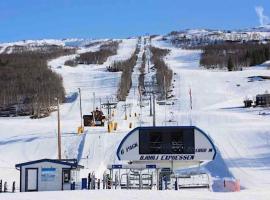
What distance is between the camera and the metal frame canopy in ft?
87.2

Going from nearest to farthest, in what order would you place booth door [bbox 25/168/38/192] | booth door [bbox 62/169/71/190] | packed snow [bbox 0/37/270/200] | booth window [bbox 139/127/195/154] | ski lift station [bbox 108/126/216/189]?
packed snow [bbox 0/37/270/200]
booth door [bbox 25/168/38/192]
booth door [bbox 62/169/71/190]
ski lift station [bbox 108/126/216/189]
booth window [bbox 139/127/195/154]

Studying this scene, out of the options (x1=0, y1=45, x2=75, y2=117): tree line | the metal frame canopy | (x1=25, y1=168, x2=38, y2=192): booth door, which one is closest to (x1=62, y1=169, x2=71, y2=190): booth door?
(x1=25, y1=168, x2=38, y2=192): booth door

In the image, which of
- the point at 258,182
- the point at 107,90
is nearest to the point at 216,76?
the point at 107,90

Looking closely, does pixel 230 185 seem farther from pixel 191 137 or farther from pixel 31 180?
pixel 31 180

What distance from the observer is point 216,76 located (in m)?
111

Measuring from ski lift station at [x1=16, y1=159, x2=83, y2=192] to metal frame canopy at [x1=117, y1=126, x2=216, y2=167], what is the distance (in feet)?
9.72

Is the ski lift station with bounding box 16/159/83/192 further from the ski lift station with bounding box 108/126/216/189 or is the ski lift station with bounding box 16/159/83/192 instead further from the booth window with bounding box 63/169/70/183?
the ski lift station with bounding box 108/126/216/189

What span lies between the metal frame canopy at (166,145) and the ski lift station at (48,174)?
9.72 feet

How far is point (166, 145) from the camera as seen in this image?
26938 mm

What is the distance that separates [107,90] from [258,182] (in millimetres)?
70250

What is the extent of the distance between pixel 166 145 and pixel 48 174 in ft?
17.7

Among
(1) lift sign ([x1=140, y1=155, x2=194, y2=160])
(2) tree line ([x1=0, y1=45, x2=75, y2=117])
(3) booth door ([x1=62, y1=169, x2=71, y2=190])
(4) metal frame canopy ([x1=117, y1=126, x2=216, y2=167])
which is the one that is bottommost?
(3) booth door ([x1=62, y1=169, x2=71, y2=190])

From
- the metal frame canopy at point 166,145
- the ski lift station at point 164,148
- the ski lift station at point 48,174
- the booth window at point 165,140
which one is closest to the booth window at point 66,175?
the ski lift station at point 48,174

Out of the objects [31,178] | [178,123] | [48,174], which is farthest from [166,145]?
[178,123]
